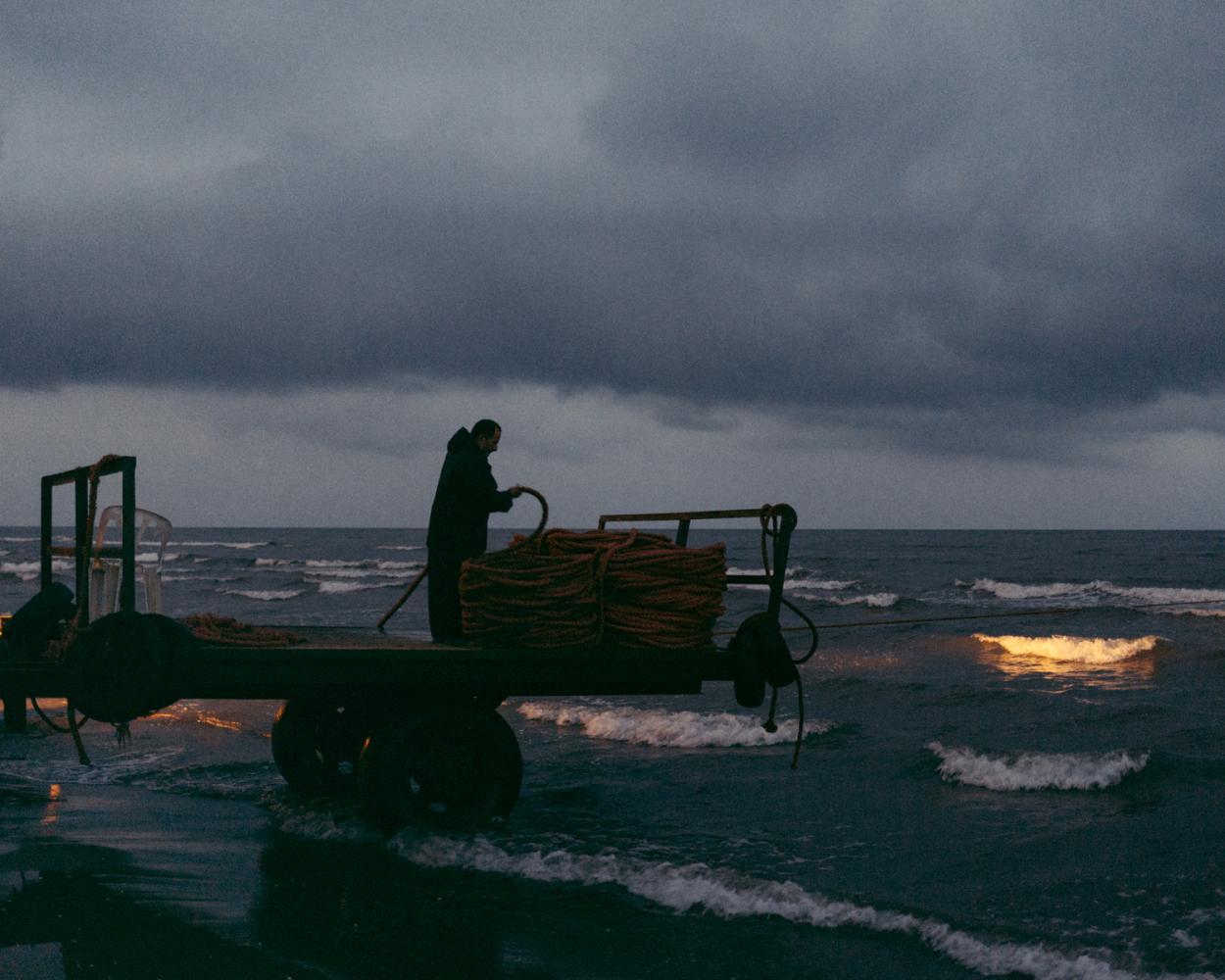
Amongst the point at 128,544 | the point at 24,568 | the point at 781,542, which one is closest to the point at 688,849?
the point at 781,542

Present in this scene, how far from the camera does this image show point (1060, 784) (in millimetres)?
9695

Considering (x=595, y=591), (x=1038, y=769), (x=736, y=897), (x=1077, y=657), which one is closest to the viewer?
(x=736, y=897)

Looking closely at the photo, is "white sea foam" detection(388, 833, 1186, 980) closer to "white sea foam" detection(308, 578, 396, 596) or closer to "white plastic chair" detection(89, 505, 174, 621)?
"white plastic chair" detection(89, 505, 174, 621)

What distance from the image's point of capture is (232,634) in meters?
6.71

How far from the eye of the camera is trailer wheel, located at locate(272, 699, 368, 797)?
329 inches

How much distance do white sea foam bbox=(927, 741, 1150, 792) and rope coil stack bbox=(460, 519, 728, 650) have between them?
4518 mm

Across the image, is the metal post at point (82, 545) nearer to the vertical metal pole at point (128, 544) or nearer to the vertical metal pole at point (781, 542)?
the vertical metal pole at point (128, 544)

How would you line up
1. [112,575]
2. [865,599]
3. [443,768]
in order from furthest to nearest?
[865,599], [443,768], [112,575]

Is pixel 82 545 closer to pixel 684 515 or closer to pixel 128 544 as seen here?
pixel 128 544

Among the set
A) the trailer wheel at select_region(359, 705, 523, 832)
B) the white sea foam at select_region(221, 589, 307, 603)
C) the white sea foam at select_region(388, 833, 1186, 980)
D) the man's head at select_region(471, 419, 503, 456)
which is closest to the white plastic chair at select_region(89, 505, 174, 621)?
the trailer wheel at select_region(359, 705, 523, 832)

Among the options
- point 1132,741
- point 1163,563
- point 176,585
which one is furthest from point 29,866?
point 1163,563

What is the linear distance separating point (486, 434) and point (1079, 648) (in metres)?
17.0

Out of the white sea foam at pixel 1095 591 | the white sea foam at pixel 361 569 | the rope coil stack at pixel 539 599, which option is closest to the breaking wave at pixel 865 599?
the white sea foam at pixel 1095 591

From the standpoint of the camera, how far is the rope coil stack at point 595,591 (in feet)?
21.5
